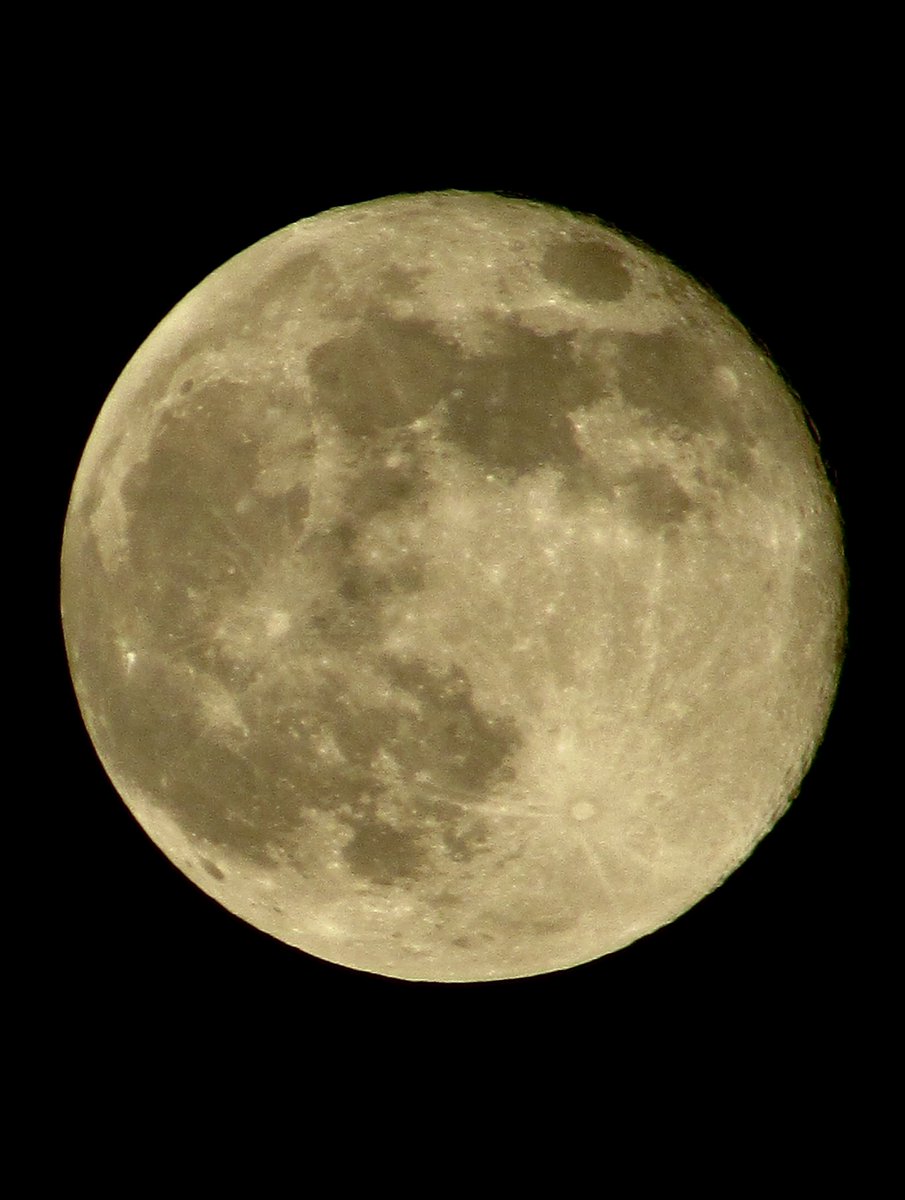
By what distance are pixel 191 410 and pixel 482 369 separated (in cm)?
127

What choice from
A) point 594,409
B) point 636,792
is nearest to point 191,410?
point 594,409

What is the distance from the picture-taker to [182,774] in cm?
521

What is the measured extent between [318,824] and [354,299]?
2.20 m

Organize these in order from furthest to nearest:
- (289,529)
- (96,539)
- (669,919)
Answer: (669,919) → (96,539) → (289,529)

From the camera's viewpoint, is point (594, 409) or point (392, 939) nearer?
point (594, 409)

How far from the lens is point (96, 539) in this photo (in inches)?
214

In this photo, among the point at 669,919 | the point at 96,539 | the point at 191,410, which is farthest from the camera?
the point at 669,919

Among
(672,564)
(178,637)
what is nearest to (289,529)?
(178,637)

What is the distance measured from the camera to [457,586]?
4.61m

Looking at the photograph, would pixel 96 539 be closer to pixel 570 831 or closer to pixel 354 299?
pixel 354 299

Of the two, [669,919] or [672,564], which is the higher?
[672,564]

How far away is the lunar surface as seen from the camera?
→ 15.3 feet

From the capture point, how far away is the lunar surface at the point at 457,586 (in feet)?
15.3

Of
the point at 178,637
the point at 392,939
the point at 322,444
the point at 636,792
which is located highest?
the point at 322,444
